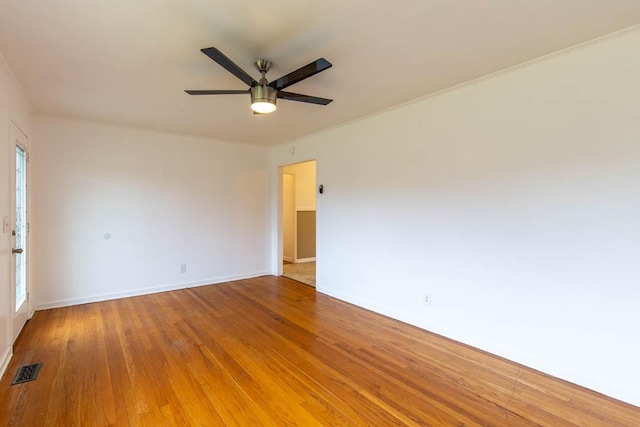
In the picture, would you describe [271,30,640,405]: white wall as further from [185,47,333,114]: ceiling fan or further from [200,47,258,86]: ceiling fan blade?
[200,47,258,86]: ceiling fan blade

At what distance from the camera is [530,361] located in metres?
2.49

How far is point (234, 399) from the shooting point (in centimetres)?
208

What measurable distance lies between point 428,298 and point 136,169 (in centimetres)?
436

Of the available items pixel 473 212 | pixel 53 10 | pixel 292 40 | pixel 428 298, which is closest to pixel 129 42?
pixel 53 10

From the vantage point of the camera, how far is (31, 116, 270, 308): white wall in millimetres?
3902

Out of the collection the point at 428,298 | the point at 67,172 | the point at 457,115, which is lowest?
the point at 428,298

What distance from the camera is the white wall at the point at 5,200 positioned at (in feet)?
7.96

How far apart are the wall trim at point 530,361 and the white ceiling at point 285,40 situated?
2.43 m

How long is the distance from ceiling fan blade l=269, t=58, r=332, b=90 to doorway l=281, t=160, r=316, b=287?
4.66 m

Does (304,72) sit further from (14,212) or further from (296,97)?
(14,212)

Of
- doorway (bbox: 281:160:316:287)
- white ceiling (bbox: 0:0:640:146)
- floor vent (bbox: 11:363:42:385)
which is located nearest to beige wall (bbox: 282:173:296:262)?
doorway (bbox: 281:160:316:287)

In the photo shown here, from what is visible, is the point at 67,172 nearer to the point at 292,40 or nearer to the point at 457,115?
the point at 292,40

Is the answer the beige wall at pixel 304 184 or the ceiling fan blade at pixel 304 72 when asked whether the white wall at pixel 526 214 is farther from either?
the beige wall at pixel 304 184

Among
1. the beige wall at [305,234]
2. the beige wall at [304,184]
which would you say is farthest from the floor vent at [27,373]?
the beige wall at [304,184]
